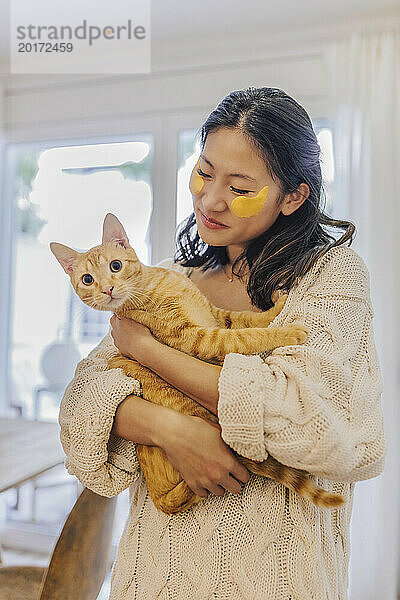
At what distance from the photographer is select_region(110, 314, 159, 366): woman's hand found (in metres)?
1.10

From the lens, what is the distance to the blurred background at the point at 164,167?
2910mm

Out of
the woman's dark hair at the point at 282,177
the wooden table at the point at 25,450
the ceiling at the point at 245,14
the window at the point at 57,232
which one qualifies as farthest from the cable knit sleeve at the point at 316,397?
the window at the point at 57,232

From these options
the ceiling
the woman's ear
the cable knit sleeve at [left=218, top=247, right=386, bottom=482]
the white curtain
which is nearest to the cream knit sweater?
the cable knit sleeve at [left=218, top=247, right=386, bottom=482]

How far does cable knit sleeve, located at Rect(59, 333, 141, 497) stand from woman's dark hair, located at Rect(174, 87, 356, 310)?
36 cm

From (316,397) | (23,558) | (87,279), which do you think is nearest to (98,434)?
(87,279)

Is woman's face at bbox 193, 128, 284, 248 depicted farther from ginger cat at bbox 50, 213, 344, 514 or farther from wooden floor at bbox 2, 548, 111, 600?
wooden floor at bbox 2, 548, 111, 600

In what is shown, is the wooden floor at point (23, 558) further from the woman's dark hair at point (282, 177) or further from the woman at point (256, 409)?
the woman's dark hair at point (282, 177)

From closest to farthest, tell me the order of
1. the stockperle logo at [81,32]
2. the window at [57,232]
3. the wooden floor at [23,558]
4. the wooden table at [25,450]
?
the wooden table at [25,450], the stockperle logo at [81,32], the wooden floor at [23,558], the window at [57,232]

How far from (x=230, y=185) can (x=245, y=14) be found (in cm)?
227

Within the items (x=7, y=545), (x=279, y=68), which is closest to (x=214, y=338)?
(x=279, y=68)

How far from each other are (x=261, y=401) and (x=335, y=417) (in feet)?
0.44

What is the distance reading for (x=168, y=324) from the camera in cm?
113

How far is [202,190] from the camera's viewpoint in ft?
3.88

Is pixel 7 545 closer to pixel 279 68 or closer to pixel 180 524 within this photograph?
pixel 180 524
